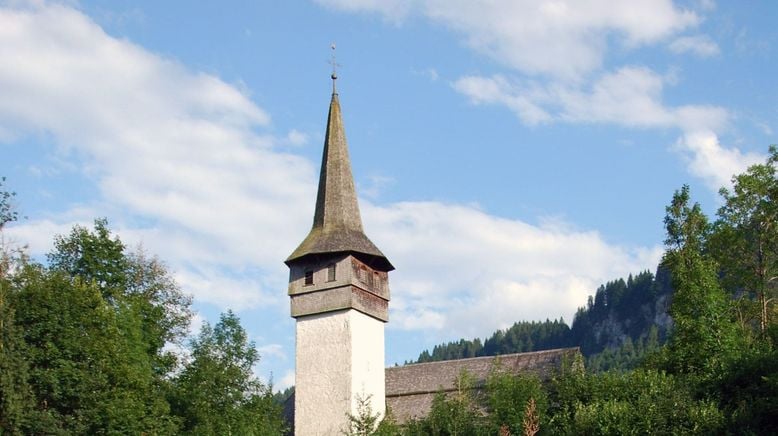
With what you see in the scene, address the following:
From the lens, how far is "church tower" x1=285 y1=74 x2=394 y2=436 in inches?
1734

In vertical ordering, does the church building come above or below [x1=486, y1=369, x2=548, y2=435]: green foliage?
above

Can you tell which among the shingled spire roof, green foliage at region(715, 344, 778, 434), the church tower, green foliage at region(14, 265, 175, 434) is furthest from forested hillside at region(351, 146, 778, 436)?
green foliage at region(14, 265, 175, 434)

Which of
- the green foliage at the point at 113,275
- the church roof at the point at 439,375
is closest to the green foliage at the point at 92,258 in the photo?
the green foliage at the point at 113,275

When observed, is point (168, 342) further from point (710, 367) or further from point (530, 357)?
point (710, 367)

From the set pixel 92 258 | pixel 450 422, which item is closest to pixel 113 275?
pixel 92 258

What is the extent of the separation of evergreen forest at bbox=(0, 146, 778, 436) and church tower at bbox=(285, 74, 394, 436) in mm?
1512

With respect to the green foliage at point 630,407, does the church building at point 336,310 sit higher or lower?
higher

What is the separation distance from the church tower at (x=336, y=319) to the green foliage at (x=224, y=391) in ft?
8.48

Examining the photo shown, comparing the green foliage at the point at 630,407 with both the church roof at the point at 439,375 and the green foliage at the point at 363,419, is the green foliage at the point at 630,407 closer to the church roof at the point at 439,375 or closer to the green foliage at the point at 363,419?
the green foliage at the point at 363,419

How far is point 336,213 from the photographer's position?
4900cm

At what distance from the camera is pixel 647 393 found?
39000mm

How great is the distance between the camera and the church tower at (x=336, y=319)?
44031 mm

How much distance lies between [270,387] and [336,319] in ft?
18.7

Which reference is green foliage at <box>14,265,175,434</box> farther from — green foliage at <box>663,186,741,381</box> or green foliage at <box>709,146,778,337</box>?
green foliage at <box>709,146,778,337</box>
